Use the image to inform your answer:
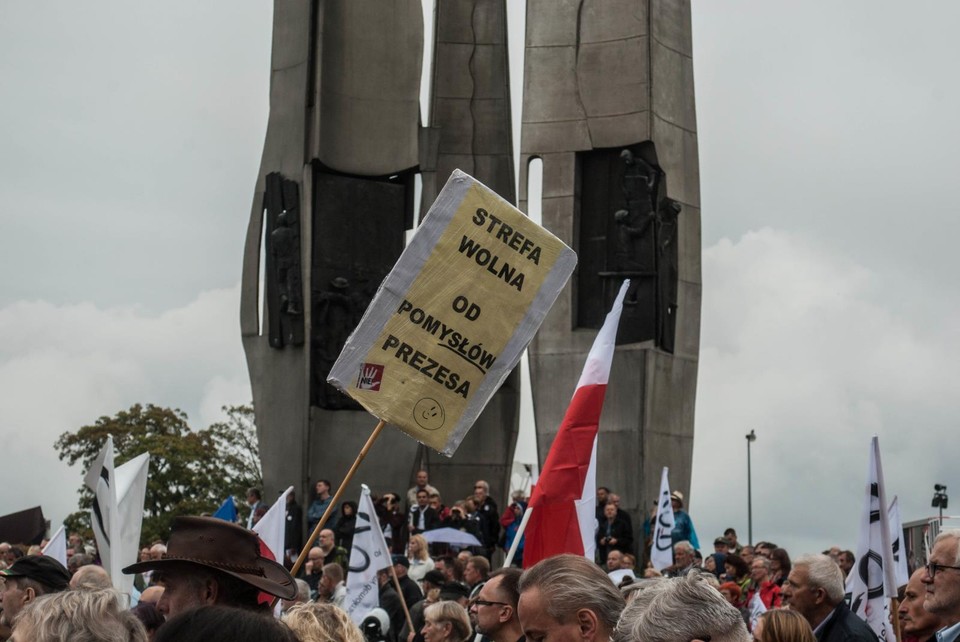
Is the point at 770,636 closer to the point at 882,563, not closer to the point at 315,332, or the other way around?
the point at 882,563

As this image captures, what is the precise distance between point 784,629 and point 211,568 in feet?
6.58

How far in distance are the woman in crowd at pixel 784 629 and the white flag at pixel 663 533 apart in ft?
24.9

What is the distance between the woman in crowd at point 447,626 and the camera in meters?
7.20

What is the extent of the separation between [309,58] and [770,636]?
16070 mm

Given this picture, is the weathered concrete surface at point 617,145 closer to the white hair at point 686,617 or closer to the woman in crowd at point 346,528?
the woman in crowd at point 346,528

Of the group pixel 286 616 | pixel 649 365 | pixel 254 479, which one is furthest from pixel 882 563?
pixel 254 479

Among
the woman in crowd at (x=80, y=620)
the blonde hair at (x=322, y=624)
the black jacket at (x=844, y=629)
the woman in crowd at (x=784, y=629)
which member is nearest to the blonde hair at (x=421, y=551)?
the black jacket at (x=844, y=629)

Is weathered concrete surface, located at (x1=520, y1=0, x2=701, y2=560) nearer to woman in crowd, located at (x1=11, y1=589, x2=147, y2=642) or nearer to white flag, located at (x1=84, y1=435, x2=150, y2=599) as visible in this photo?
white flag, located at (x1=84, y1=435, x2=150, y2=599)

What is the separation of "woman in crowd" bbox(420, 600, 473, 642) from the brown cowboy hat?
3.14 metres

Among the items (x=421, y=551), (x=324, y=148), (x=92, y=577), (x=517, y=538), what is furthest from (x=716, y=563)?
(x=324, y=148)

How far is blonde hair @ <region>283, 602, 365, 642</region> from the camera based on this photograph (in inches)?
175

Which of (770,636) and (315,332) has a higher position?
(315,332)

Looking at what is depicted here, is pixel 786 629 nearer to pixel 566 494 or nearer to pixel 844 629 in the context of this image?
pixel 844 629

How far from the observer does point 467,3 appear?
2362 cm
